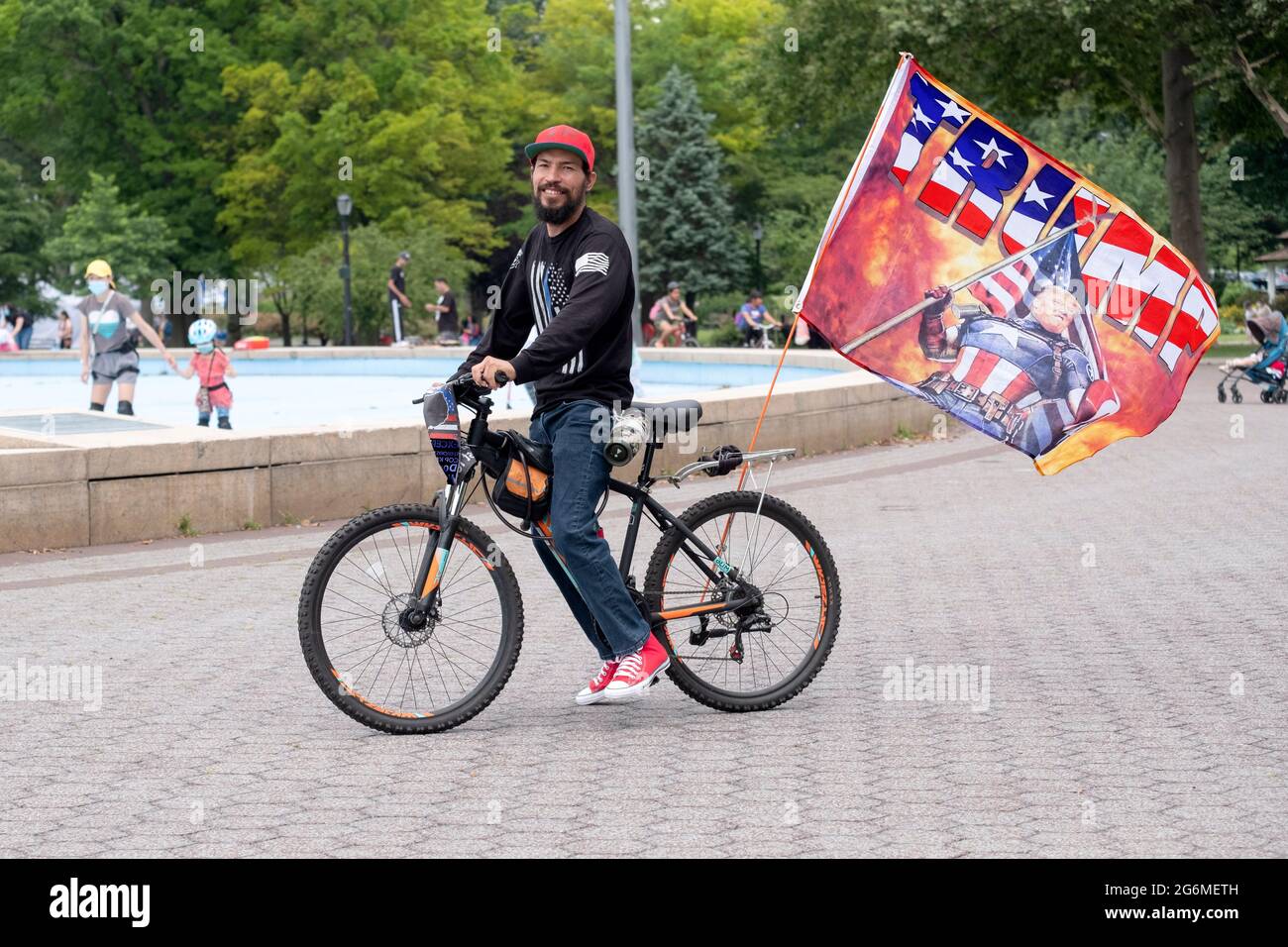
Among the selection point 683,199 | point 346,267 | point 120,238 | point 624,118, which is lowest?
point 346,267

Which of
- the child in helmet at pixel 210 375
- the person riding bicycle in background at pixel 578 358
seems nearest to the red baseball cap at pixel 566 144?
the person riding bicycle in background at pixel 578 358

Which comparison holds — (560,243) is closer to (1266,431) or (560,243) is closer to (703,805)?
(703,805)

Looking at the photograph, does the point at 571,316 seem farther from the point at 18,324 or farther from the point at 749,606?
the point at 18,324

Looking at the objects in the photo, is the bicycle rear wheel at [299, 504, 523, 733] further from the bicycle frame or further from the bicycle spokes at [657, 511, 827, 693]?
the bicycle spokes at [657, 511, 827, 693]

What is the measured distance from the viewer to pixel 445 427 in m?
6.59

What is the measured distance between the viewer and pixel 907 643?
27.6 ft

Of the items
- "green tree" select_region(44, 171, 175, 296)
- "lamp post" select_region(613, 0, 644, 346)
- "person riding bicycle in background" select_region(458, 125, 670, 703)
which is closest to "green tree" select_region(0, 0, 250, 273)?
"green tree" select_region(44, 171, 175, 296)

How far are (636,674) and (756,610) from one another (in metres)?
0.56

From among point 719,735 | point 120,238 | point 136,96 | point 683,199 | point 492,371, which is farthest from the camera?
point 683,199

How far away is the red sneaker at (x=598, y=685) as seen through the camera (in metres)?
6.86

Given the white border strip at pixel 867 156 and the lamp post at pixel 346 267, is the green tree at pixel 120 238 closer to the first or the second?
the lamp post at pixel 346 267

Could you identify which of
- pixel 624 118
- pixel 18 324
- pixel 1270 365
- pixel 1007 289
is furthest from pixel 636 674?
pixel 18 324
